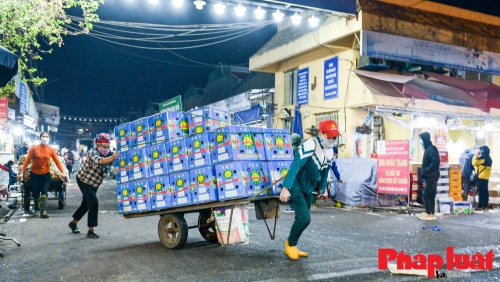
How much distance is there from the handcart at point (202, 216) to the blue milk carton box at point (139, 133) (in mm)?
1168

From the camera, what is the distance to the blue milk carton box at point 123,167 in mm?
6715

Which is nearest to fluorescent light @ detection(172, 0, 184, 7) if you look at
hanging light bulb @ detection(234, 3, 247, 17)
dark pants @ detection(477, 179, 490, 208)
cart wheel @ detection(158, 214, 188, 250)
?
hanging light bulb @ detection(234, 3, 247, 17)

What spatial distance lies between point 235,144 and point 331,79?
1087 cm

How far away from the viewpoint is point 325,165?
582cm

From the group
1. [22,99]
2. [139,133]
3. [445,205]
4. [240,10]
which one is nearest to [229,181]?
[139,133]

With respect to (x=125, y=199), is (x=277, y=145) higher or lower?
higher

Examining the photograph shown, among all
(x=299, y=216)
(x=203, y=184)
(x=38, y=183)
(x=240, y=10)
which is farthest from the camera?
(x=240, y=10)

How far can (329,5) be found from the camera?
13.2 m

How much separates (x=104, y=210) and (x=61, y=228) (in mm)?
3097

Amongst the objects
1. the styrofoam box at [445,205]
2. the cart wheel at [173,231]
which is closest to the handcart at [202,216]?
the cart wheel at [173,231]

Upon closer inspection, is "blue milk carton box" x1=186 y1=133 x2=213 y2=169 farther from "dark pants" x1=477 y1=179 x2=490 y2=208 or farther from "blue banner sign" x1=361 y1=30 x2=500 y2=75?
"dark pants" x1=477 y1=179 x2=490 y2=208

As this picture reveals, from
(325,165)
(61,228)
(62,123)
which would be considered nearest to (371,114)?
(325,165)

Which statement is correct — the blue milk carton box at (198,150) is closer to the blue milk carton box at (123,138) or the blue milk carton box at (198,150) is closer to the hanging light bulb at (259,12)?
the blue milk carton box at (123,138)

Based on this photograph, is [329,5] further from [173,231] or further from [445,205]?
[173,231]
